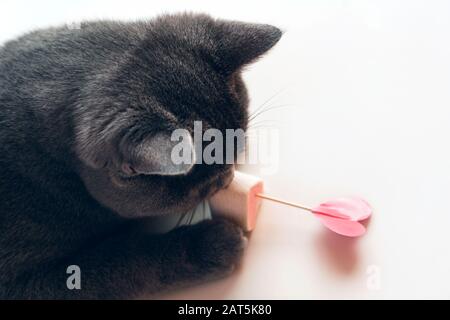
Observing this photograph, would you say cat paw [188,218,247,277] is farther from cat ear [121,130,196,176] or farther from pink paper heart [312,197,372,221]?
cat ear [121,130,196,176]

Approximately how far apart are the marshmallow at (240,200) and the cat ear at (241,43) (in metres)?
0.24

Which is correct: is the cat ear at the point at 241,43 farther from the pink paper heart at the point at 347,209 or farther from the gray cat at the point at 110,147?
the pink paper heart at the point at 347,209

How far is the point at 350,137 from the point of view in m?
1.14

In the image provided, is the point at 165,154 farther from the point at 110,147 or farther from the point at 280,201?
the point at 280,201

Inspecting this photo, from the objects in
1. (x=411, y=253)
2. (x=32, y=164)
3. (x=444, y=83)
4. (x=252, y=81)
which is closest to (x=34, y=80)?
(x=32, y=164)

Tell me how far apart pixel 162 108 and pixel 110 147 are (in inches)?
4.0

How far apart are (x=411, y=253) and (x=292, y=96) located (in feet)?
1.48

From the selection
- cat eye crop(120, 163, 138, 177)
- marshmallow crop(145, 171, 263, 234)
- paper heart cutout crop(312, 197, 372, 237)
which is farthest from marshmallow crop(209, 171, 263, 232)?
cat eye crop(120, 163, 138, 177)

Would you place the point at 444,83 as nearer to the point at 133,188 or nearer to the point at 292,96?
the point at 292,96

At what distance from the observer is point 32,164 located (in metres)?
0.93

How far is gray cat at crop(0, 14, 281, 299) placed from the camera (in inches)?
32.6

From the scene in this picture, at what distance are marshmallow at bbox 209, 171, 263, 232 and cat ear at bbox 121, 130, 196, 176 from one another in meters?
0.29

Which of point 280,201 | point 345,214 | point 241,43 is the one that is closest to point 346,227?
point 345,214

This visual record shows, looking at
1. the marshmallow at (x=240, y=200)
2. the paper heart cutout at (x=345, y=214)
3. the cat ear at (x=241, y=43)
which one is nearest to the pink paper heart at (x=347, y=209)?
the paper heart cutout at (x=345, y=214)
